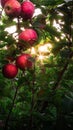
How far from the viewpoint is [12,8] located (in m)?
1.98

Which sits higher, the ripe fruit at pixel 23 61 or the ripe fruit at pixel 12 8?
the ripe fruit at pixel 12 8

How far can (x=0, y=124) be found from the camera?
2094 millimetres

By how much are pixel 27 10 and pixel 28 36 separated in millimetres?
168

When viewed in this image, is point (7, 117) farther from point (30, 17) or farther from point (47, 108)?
point (30, 17)

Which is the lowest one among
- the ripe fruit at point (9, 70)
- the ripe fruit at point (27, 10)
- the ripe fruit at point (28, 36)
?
the ripe fruit at point (9, 70)

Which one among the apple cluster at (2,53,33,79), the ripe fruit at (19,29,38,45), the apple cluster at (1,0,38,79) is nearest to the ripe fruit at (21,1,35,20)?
the apple cluster at (1,0,38,79)

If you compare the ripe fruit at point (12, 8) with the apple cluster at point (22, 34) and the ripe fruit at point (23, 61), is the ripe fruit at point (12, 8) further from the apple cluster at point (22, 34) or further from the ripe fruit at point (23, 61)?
the ripe fruit at point (23, 61)

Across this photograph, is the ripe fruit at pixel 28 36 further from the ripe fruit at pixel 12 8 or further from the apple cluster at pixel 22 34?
the ripe fruit at pixel 12 8

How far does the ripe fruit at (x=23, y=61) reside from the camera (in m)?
1.96

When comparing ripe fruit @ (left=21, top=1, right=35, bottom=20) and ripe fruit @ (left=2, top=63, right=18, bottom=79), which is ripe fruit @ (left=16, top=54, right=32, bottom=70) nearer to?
ripe fruit @ (left=2, top=63, right=18, bottom=79)

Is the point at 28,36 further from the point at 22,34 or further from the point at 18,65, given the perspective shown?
the point at 18,65

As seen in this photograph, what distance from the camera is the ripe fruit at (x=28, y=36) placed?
Result: 195 cm

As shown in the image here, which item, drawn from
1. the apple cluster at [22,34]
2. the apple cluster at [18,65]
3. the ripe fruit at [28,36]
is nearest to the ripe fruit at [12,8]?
the apple cluster at [22,34]

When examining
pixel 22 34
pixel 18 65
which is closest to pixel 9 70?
pixel 18 65
